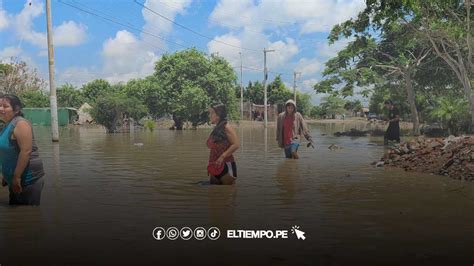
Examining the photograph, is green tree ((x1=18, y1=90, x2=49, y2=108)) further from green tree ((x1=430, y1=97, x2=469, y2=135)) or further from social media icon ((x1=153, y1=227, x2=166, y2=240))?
social media icon ((x1=153, y1=227, x2=166, y2=240))

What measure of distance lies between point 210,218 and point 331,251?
1.68 metres

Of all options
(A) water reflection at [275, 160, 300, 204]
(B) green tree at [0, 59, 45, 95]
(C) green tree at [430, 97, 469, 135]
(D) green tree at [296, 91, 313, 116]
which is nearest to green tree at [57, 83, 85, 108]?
(B) green tree at [0, 59, 45, 95]

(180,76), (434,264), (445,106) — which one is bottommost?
(434,264)

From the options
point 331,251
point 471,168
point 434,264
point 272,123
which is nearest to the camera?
point 434,264

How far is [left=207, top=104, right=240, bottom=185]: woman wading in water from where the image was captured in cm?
596

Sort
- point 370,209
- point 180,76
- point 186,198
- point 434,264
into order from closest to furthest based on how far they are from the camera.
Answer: point 434,264, point 370,209, point 186,198, point 180,76

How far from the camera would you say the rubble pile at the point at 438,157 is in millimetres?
9508

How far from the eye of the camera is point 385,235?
462 centimetres

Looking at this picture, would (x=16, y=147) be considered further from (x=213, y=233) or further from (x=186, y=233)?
(x=213, y=233)

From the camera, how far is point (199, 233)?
4359mm

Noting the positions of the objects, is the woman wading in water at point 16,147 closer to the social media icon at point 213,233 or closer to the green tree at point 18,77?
the social media icon at point 213,233

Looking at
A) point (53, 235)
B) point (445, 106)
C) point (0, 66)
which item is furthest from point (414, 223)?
point (0, 66)

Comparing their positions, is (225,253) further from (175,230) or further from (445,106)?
(445,106)

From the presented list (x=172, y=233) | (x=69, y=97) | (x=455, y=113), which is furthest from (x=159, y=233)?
(x=69, y=97)
